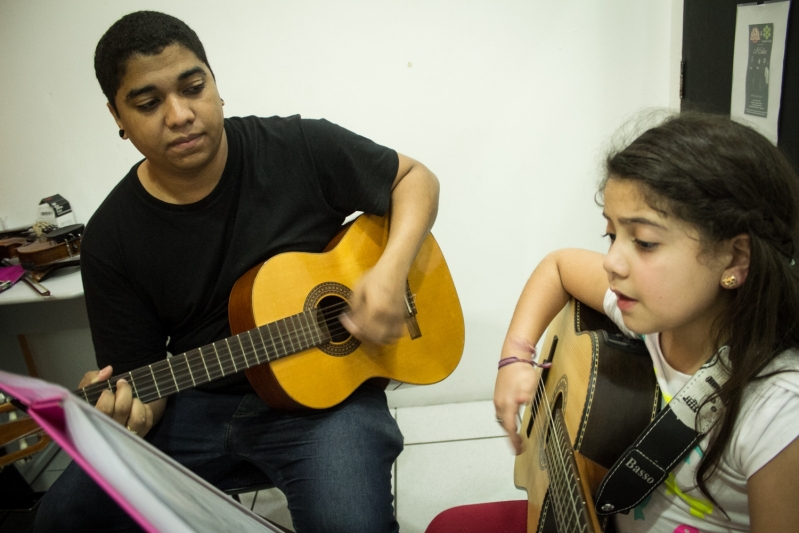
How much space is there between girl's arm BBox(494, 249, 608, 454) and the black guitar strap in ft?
0.85

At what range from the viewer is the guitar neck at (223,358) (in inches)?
48.4

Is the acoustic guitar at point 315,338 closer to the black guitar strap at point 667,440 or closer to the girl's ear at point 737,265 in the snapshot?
the black guitar strap at point 667,440

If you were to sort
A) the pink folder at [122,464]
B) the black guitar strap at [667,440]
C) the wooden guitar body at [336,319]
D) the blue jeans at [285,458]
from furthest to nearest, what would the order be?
the wooden guitar body at [336,319] < the blue jeans at [285,458] < the black guitar strap at [667,440] < the pink folder at [122,464]

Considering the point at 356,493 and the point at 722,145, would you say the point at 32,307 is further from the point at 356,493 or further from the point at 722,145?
the point at 722,145

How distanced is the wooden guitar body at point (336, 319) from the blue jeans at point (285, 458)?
6 centimetres

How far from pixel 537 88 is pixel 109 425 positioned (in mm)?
1917

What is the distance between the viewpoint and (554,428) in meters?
1.10

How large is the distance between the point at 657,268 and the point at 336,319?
0.83 m

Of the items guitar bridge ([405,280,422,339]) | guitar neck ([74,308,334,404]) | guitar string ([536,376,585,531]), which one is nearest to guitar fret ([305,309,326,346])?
guitar neck ([74,308,334,404])

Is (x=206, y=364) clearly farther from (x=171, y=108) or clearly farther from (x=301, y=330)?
(x=171, y=108)

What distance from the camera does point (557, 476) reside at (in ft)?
3.22

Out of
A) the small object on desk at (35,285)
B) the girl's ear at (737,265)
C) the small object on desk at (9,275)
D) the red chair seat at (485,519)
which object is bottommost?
the red chair seat at (485,519)

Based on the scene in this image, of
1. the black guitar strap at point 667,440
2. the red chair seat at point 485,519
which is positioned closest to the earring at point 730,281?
the black guitar strap at point 667,440

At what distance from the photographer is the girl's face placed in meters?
0.87
